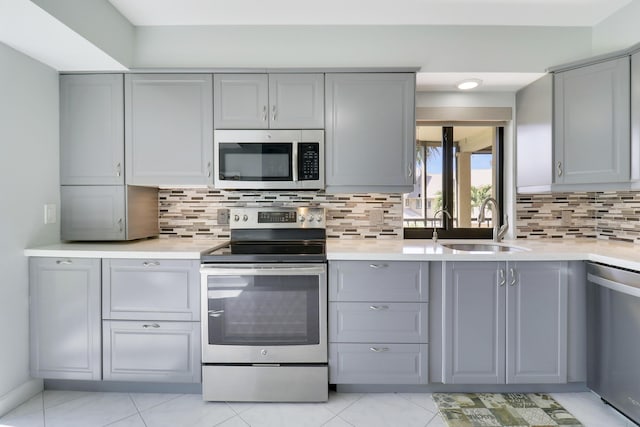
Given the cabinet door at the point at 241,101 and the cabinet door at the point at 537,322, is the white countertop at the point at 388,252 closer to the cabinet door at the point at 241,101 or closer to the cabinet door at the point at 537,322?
the cabinet door at the point at 537,322

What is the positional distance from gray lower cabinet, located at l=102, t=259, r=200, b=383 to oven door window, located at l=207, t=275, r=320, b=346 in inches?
6.1

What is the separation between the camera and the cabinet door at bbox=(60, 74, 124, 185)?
7.79ft

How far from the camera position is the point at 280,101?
2.35 m

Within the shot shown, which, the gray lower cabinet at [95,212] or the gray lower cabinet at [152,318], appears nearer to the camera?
the gray lower cabinet at [152,318]

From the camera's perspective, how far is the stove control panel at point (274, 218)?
2.61m

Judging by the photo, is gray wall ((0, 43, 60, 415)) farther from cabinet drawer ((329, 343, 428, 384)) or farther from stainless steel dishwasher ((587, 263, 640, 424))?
stainless steel dishwasher ((587, 263, 640, 424))

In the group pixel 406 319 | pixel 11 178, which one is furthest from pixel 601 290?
pixel 11 178

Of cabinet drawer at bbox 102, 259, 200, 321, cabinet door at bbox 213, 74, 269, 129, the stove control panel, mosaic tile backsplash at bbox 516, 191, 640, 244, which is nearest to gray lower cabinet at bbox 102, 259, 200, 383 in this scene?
cabinet drawer at bbox 102, 259, 200, 321

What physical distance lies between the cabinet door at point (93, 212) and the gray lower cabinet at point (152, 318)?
366 mm

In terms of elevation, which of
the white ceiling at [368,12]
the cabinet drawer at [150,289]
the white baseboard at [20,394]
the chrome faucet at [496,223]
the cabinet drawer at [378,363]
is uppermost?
the white ceiling at [368,12]

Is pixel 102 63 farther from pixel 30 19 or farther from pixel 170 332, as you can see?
pixel 170 332

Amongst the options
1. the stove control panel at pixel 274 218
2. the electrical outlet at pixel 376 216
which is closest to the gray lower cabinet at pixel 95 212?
the stove control panel at pixel 274 218

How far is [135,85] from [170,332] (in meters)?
1.61

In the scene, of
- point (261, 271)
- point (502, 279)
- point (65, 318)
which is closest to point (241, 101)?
point (261, 271)
